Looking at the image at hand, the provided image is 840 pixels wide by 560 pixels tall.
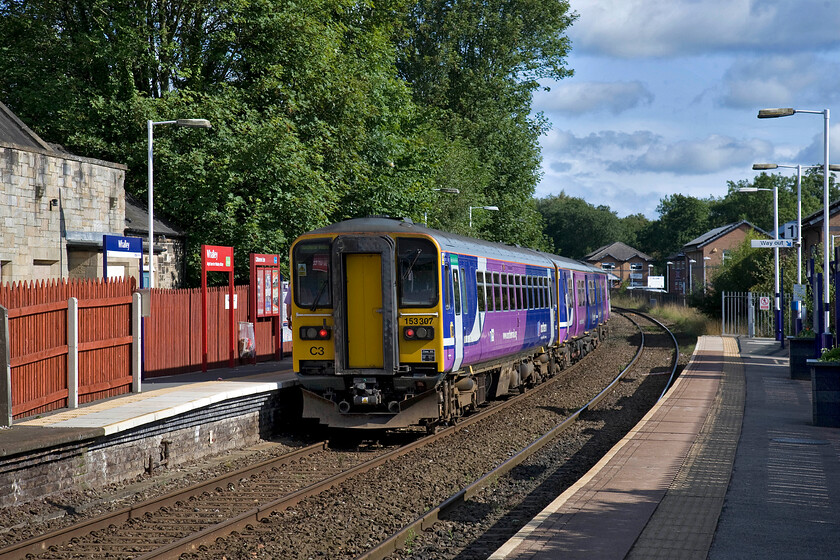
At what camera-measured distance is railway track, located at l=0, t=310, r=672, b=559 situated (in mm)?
7844

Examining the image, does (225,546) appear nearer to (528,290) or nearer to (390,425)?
(390,425)

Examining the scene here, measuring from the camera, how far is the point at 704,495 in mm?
9047

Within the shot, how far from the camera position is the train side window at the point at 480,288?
15.5 m

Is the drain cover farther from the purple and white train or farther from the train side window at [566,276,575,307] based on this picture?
the train side window at [566,276,575,307]

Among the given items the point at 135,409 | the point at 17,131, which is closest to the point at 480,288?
the point at 135,409

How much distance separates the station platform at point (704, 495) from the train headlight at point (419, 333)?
3087 mm

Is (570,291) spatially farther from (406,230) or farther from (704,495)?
(704,495)

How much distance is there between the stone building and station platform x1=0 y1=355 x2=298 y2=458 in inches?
181

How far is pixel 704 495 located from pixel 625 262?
121438mm

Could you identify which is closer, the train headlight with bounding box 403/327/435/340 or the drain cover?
the drain cover

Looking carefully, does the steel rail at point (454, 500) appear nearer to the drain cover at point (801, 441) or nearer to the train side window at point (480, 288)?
the train side window at point (480, 288)

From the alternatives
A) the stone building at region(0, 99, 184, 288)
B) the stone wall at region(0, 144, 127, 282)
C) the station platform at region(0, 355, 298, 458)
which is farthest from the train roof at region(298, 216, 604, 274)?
the stone wall at region(0, 144, 127, 282)

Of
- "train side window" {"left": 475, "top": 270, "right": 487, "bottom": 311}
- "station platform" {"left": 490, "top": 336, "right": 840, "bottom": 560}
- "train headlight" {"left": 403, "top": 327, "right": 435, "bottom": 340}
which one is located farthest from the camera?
"train side window" {"left": 475, "top": 270, "right": 487, "bottom": 311}

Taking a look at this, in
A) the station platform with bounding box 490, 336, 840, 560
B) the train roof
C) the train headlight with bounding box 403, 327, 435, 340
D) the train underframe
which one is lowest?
the station platform with bounding box 490, 336, 840, 560
